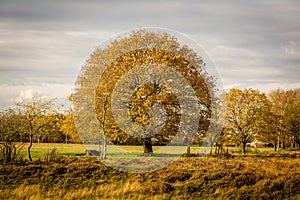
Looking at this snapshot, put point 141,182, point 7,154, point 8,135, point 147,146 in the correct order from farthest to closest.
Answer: point 147,146, point 8,135, point 7,154, point 141,182

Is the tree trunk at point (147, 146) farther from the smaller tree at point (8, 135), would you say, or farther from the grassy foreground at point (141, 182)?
the smaller tree at point (8, 135)

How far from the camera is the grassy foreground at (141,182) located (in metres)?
19.9

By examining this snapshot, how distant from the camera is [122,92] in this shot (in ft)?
107

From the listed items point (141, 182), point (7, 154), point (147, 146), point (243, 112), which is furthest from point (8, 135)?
point (243, 112)

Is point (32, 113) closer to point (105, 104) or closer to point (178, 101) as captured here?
point (105, 104)

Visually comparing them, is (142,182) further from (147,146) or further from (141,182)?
(147,146)

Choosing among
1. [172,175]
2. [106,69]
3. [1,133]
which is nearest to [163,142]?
[106,69]

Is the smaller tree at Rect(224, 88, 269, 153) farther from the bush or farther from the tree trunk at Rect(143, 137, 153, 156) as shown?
the bush

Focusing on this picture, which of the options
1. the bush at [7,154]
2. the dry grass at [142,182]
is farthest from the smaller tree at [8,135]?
the dry grass at [142,182]

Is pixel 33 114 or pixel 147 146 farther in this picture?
pixel 147 146

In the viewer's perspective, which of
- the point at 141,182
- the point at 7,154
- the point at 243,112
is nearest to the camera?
the point at 141,182

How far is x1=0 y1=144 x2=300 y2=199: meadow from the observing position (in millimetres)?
19875

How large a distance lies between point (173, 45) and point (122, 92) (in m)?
6.25

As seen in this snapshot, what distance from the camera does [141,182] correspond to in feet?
72.7
